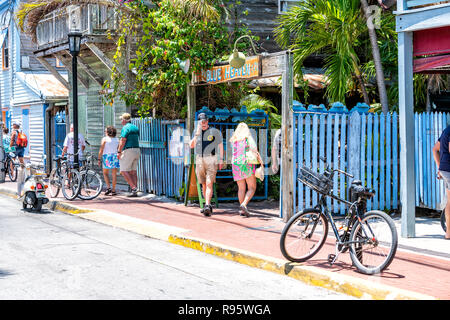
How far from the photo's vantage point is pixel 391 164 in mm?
11789

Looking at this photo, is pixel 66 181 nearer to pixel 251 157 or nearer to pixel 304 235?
pixel 251 157

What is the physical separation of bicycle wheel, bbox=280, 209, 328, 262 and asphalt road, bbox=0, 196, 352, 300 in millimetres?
370

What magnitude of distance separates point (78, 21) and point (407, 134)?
418 inches

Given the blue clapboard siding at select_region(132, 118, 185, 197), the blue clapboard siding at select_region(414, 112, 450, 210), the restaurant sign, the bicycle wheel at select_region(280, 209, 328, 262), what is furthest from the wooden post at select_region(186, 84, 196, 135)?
the bicycle wheel at select_region(280, 209, 328, 262)

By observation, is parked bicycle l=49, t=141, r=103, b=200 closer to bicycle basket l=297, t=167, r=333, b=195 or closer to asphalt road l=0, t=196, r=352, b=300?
asphalt road l=0, t=196, r=352, b=300

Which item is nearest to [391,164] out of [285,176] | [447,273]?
[285,176]

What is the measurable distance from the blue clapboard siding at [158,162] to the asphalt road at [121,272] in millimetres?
3977

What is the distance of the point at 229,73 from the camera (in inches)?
464

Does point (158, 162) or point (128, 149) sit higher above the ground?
point (128, 149)

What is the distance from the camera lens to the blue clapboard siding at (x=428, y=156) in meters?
10.5

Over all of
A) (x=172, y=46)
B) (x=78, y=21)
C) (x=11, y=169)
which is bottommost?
(x=11, y=169)

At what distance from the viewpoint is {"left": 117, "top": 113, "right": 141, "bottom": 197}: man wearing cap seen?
47.6 ft

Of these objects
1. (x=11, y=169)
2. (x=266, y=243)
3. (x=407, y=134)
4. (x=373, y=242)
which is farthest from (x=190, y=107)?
(x=11, y=169)
